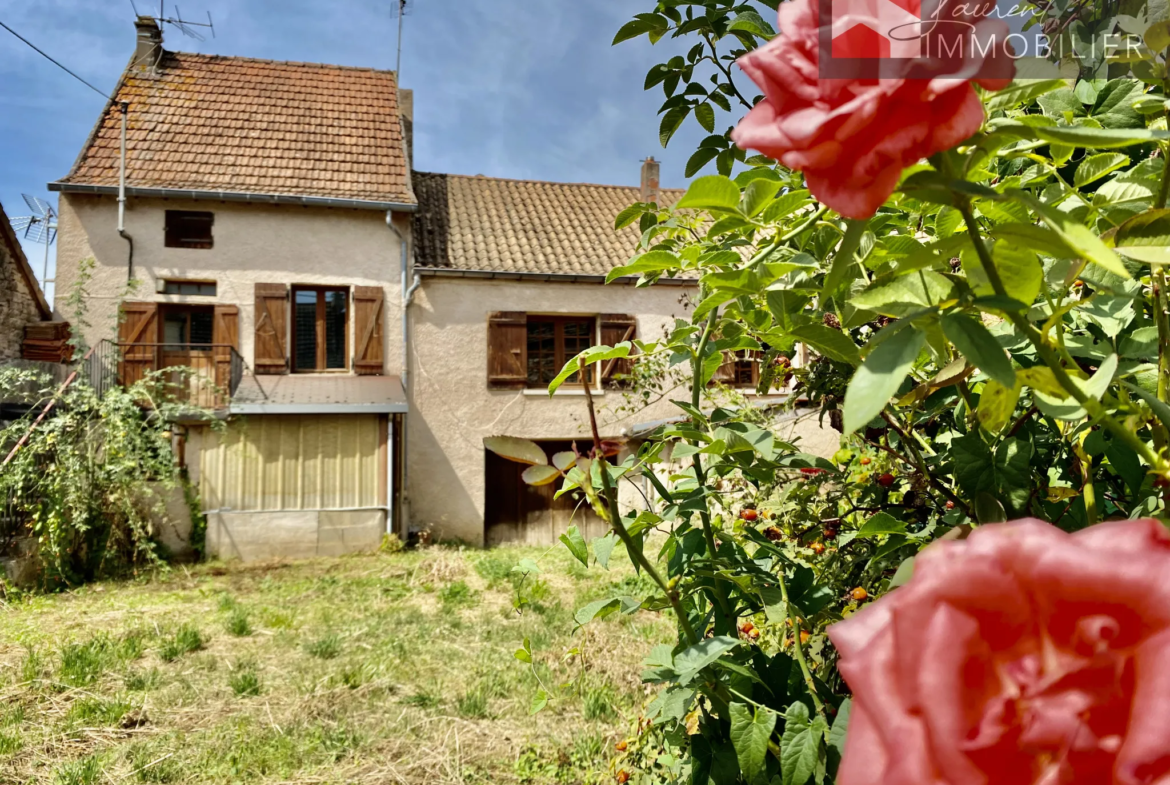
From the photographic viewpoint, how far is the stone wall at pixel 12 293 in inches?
399

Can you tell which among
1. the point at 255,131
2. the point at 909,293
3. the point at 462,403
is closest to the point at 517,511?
the point at 462,403

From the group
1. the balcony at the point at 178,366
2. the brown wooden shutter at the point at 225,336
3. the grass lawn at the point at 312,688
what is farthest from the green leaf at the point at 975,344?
the brown wooden shutter at the point at 225,336

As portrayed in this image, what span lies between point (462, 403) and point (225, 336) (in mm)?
3524

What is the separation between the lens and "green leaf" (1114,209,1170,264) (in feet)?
1.51

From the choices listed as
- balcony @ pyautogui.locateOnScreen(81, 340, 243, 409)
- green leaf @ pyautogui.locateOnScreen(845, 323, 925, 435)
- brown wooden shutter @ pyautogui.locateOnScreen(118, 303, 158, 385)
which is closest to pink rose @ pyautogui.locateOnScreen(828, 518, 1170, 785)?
green leaf @ pyautogui.locateOnScreen(845, 323, 925, 435)

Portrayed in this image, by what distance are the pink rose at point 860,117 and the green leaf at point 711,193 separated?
0.99ft

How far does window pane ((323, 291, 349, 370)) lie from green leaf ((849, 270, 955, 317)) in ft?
35.8

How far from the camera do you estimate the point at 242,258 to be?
10.5 metres

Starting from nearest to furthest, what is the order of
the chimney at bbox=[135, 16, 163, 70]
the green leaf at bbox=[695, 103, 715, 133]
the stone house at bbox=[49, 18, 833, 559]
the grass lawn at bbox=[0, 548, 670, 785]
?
the green leaf at bbox=[695, 103, 715, 133]
the grass lawn at bbox=[0, 548, 670, 785]
the stone house at bbox=[49, 18, 833, 559]
the chimney at bbox=[135, 16, 163, 70]

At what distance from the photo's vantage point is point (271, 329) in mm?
10398

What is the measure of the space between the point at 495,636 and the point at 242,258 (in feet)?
25.0

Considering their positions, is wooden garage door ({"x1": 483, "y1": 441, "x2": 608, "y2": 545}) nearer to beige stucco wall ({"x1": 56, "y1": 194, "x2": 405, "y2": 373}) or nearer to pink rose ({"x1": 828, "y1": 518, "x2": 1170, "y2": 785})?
beige stucco wall ({"x1": 56, "y1": 194, "x2": 405, "y2": 373})

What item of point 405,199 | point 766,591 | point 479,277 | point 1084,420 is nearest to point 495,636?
point 766,591

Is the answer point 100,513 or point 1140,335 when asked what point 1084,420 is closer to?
point 1140,335
